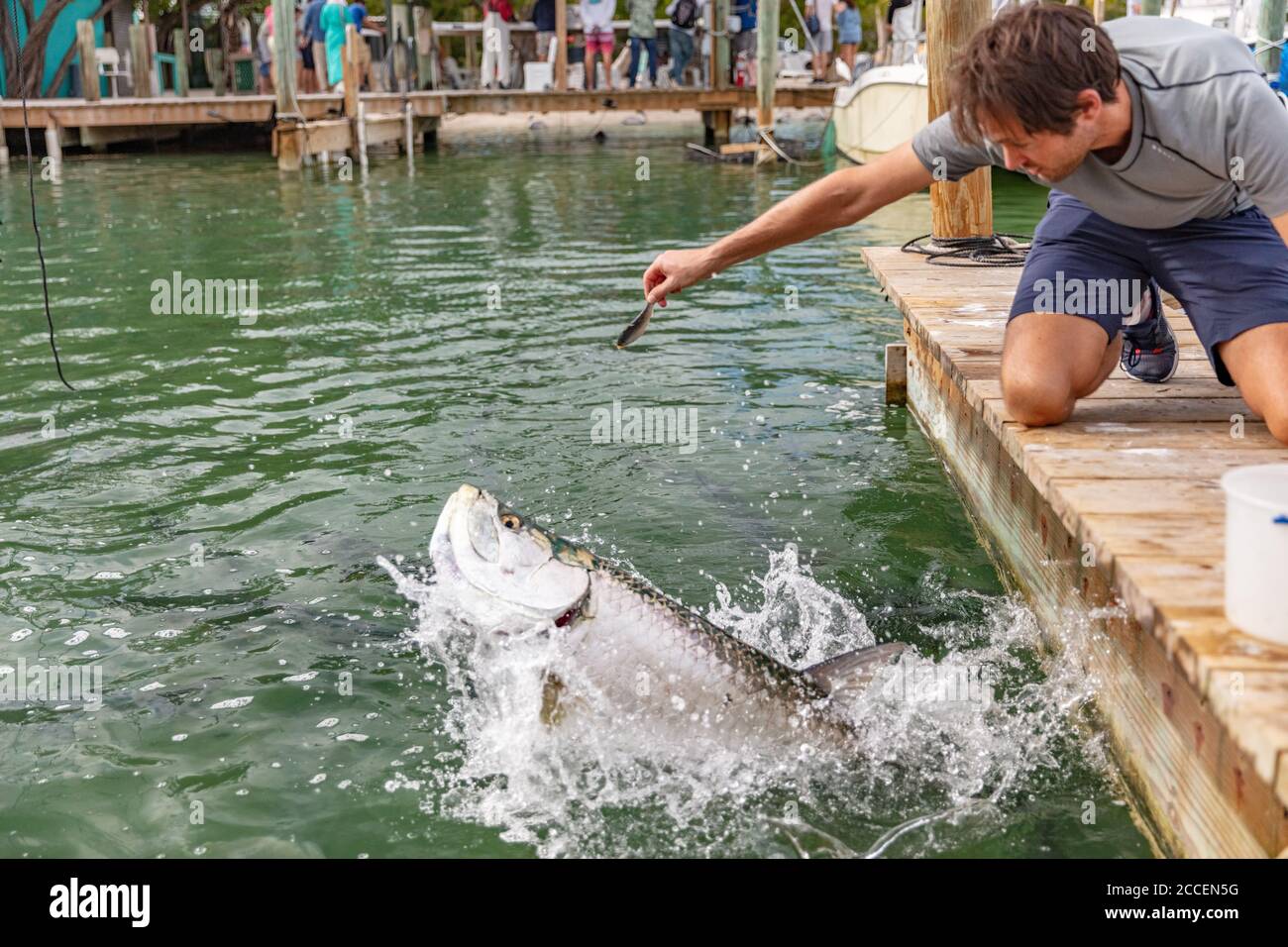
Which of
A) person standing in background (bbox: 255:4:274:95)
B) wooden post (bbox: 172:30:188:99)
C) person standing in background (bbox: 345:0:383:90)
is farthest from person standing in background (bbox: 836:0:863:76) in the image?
wooden post (bbox: 172:30:188:99)

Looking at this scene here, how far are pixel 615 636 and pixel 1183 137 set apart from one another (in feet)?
7.60

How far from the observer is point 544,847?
391 centimetres

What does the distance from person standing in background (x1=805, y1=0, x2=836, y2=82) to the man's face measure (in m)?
23.5

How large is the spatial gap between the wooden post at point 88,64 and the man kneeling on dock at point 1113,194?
22778 mm

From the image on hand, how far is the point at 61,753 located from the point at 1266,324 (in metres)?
4.29

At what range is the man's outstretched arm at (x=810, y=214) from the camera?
15.3ft

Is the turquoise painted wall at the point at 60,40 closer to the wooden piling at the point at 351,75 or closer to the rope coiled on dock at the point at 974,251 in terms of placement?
the wooden piling at the point at 351,75

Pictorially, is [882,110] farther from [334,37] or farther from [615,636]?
[615,636]

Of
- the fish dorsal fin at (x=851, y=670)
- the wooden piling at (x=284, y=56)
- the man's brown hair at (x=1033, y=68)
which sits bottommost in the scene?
the fish dorsal fin at (x=851, y=670)

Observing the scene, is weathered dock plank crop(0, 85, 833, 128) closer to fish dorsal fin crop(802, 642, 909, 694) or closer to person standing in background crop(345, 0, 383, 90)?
person standing in background crop(345, 0, 383, 90)

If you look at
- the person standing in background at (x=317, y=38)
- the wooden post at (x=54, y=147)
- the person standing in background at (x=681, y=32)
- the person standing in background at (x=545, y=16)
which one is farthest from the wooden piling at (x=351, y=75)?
the person standing in background at (x=681, y=32)

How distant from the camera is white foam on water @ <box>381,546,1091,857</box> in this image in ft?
13.0
